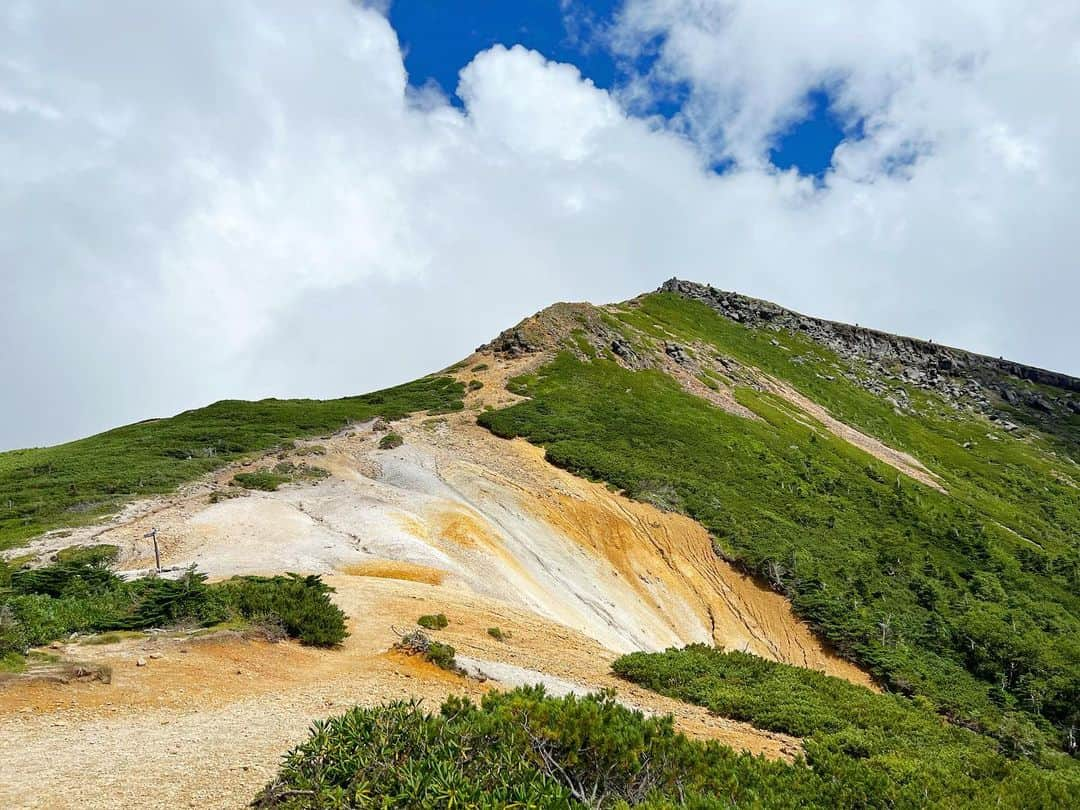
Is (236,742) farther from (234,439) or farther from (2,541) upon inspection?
(234,439)

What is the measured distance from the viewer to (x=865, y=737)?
551 inches

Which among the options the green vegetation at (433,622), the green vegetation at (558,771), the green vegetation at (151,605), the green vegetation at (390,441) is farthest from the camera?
the green vegetation at (390,441)

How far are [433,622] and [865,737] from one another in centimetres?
1059

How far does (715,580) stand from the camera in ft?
112

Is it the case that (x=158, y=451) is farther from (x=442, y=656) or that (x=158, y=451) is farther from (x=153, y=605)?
(x=442, y=656)

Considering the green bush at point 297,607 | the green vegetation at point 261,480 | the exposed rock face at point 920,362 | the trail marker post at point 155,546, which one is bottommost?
A: the green bush at point 297,607

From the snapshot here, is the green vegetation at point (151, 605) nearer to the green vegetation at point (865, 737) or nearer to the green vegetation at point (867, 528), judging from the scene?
the green vegetation at point (865, 737)

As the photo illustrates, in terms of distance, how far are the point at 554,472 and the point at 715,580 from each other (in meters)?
11.1

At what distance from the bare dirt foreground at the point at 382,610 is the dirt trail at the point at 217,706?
1.7 inches

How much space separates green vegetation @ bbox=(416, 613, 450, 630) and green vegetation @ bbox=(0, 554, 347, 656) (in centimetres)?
225

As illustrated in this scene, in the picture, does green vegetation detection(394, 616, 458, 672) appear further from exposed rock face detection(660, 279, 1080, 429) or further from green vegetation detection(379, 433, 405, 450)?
exposed rock face detection(660, 279, 1080, 429)

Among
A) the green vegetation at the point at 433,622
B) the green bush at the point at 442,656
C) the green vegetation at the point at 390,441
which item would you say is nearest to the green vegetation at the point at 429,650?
the green bush at the point at 442,656

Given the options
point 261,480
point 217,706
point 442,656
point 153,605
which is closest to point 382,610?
point 442,656

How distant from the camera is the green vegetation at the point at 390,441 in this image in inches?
1604
